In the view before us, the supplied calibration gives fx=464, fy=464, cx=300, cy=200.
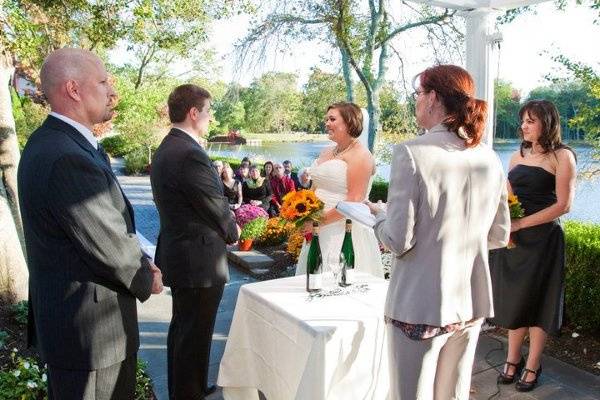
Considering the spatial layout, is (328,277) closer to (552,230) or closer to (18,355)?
(552,230)

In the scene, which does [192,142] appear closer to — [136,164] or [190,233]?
[190,233]

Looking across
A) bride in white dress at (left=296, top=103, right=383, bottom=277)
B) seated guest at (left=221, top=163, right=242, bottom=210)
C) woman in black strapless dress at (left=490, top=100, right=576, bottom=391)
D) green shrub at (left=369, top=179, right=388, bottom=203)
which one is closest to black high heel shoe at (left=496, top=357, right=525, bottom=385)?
woman in black strapless dress at (left=490, top=100, right=576, bottom=391)

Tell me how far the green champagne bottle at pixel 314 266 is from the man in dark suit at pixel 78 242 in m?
0.91

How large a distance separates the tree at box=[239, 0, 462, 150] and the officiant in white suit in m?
9.25

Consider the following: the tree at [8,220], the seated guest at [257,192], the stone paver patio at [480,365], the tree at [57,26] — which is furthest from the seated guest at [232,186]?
the tree at [8,220]

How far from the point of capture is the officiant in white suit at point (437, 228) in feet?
5.50

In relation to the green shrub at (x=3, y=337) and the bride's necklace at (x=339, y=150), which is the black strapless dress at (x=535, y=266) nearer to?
the bride's necklace at (x=339, y=150)

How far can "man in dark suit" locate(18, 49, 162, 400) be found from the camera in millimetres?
Result: 1599

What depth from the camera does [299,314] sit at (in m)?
2.18

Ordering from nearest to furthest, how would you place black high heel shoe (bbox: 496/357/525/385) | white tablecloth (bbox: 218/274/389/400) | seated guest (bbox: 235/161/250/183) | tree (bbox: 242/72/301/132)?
white tablecloth (bbox: 218/274/389/400) → black high heel shoe (bbox: 496/357/525/385) → seated guest (bbox: 235/161/250/183) → tree (bbox: 242/72/301/132)

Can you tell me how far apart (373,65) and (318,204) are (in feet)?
34.0

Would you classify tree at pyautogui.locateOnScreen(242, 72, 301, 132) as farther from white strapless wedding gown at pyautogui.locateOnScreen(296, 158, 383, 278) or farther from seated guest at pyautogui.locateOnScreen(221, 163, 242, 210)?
white strapless wedding gown at pyautogui.locateOnScreen(296, 158, 383, 278)

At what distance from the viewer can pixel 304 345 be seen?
2.10 meters

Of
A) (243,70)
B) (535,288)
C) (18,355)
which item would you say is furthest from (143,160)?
(535,288)
